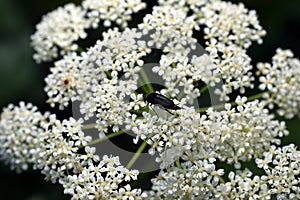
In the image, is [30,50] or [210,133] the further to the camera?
[30,50]

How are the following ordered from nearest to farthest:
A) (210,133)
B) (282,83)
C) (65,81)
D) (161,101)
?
1. (161,101)
2. (210,133)
3. (65,81)
4. (282,83)

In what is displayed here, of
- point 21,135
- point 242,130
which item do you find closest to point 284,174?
point 242,130

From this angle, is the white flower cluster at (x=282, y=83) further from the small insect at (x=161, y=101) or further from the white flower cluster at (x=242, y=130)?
the small insect at (x=161, y=101)

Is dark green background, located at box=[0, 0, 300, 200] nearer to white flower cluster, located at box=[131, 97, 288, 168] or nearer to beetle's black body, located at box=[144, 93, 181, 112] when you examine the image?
white flower cluster, located at box=[131, 97, 288, 168]

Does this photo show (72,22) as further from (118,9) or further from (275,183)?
(275,183)

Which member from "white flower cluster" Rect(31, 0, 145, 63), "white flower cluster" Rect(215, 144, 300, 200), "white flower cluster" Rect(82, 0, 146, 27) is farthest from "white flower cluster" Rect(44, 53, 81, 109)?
"white flower cluster" Rect(215, 144, 300, 200)

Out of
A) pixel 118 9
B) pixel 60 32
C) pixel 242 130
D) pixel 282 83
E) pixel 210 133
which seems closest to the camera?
pixel 210 133
